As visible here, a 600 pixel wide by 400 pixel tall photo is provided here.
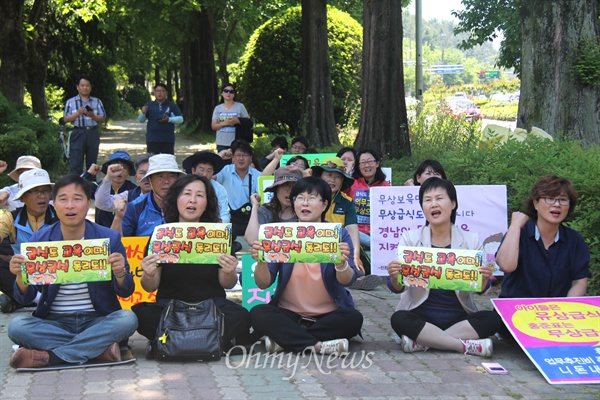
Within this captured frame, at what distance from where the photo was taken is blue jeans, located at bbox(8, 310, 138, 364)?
19.1 ft

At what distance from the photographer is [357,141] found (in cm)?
1530

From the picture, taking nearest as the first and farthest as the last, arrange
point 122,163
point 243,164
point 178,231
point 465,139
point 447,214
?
1. point 178,231
2. point 447,214
3. point 122,163
4. point 243,164
5. point 465,139

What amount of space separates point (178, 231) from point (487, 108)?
51.5 metres

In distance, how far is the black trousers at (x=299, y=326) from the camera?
6.16 m

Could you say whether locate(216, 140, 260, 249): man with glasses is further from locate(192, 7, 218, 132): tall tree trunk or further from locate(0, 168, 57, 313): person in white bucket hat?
locate(192, 7, 218, 132): tall tree trunk

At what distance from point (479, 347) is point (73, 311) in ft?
9.79

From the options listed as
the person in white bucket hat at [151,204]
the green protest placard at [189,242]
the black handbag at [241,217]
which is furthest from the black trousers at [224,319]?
the black handbag at [241,217]

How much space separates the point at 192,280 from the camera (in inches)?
247

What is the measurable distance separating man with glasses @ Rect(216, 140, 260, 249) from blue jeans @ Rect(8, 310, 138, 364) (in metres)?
4.35

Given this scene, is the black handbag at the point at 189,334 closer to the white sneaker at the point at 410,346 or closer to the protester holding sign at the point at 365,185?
the white sneaker at the point at 410,346

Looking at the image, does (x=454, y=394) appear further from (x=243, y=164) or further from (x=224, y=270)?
(x=243, y=164)

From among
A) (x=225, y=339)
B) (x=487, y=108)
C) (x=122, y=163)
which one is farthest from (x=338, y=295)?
(x=487, y=108)

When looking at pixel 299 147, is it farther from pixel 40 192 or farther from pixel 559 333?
pixel 559 333

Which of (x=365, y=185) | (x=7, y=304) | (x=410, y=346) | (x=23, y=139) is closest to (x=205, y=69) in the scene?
(x=23, y=139)
